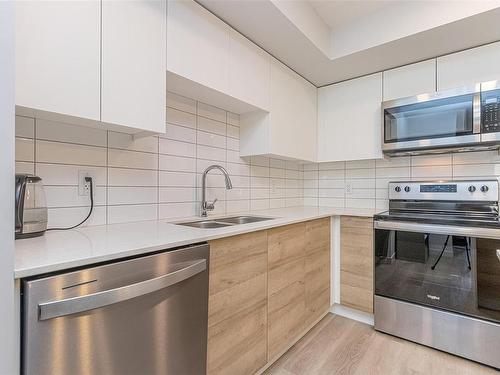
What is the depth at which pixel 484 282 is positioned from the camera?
5.20 ft

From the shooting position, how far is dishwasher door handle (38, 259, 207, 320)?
0.70 metres

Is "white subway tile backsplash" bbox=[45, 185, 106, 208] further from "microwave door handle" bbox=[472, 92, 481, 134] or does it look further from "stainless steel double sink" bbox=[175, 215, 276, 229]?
"microwave door handle" bbox=[472, 92, 481, 134]

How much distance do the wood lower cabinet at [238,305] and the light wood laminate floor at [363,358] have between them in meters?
0.32

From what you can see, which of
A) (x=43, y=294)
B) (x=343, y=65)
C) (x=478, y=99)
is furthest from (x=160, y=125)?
(x=478, y=99)

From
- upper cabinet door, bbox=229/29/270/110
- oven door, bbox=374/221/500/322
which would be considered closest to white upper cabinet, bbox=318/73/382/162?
oven door, bbox=374/221/500/322

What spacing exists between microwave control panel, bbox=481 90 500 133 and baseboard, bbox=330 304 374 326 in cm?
154

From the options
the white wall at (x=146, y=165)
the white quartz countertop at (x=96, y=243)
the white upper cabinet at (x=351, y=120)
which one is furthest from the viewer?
the white upper cabinet at (x=351, y=120)

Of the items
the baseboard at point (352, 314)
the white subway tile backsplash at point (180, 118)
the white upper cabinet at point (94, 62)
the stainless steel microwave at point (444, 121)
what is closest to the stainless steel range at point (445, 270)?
the baseboard at point (352, 314)

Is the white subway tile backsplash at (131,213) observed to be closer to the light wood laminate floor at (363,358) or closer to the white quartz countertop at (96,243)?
the white quartz countertop at (96,243)

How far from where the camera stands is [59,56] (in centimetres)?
97

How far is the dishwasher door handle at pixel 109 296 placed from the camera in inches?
27.6

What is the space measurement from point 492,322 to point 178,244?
1.87 m

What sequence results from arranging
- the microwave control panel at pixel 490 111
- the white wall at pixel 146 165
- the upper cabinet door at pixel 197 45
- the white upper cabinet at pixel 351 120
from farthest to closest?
the white upper cabinet at pixel 351 120, the microwave control panel at pixel 490 111, the upper cabinet door at pixel 197 45, the white wall at pixel 146 165

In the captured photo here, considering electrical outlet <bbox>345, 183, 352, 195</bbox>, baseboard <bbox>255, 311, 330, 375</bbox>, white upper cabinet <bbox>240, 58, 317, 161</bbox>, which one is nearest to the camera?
baseboard <bbox>255, 311, 330, 375</bbox>
